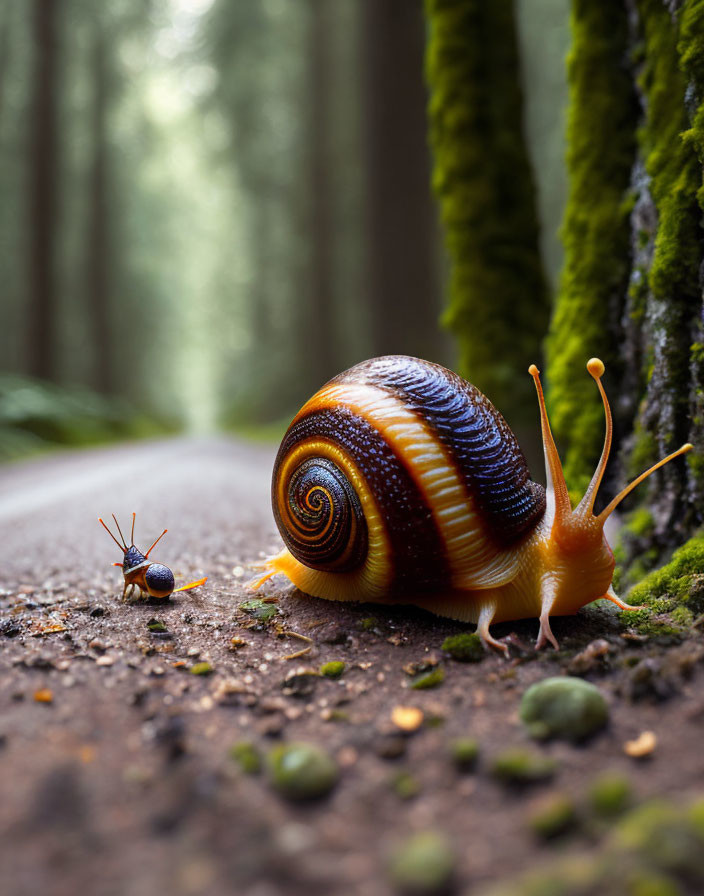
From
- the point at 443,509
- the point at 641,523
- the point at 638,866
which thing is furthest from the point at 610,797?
the point at 641,523

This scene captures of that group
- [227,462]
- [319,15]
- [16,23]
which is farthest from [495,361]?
[16,23]

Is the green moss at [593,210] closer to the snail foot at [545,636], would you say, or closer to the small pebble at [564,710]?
the snail foot at [545,636]

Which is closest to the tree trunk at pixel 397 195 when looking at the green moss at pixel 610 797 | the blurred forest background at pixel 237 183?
the blurred forest background at pixel 237 183

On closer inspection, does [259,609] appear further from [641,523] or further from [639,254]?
[639,254]

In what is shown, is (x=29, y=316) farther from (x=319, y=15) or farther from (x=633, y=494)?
(x=633, y=494)

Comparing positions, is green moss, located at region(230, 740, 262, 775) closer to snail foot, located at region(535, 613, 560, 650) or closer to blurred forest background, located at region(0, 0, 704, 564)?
snail foot, located at region(535, 613, 560, 650)
